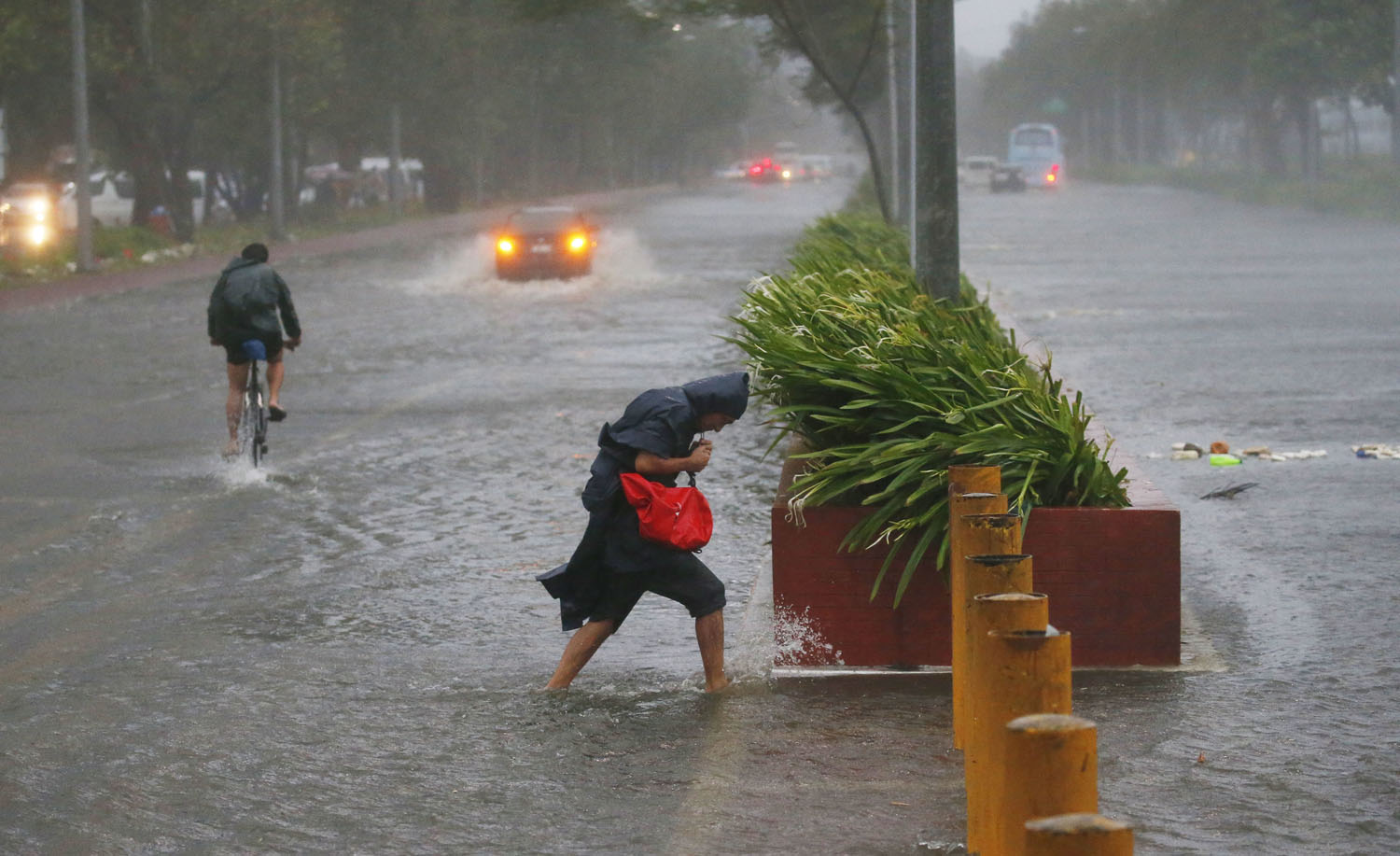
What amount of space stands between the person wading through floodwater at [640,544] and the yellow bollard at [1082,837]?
389cm

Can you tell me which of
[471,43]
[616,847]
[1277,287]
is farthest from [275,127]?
[616,847]

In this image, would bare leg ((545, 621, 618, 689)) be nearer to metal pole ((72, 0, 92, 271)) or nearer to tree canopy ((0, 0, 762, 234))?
tree canopy ((0, 0, 762, 234))

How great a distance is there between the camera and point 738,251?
4178 centimetres

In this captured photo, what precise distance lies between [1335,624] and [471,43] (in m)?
56.5

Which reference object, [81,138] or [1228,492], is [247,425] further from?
[81,138]

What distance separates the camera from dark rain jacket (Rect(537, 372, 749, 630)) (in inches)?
277

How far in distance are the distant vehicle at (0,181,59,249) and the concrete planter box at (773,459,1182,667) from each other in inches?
1354

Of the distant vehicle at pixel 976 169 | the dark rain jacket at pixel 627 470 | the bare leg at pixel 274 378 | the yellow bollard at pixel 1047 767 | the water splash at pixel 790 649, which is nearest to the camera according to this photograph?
the yellow bollard at pixel 1047 767

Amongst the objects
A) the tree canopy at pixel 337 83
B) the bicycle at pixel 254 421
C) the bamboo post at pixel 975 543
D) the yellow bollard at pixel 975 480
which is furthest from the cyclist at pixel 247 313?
the tree canopy at pixel 337 83

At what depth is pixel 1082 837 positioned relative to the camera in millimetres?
3158

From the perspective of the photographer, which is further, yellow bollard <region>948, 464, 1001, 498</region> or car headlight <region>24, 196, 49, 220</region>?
car headlight <region>24, 196, 49, 220</region>

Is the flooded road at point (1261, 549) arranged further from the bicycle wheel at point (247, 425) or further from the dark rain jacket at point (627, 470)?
the bicycle wheel at point (247, 425)

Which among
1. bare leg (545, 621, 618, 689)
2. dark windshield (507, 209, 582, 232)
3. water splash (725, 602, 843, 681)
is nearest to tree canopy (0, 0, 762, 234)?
dark windshield (507, 209, 582, 232)

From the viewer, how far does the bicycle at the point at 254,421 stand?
504 inches
